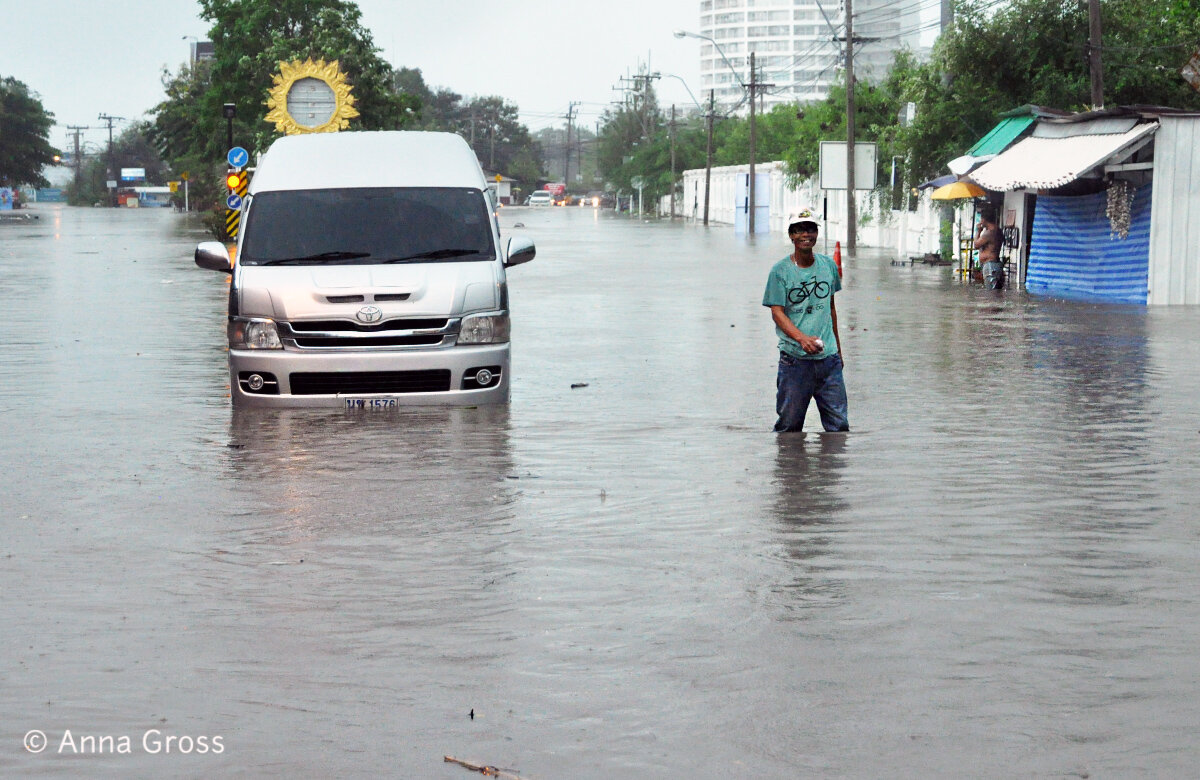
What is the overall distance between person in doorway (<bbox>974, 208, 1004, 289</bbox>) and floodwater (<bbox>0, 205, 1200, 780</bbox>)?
16.0m

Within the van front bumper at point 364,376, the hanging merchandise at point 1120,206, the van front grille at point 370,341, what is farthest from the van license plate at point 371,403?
the hanging merchandise at point 1120,206

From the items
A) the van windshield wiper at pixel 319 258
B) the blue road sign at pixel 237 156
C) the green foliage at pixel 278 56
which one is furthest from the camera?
the green foliage at pixel 278 56

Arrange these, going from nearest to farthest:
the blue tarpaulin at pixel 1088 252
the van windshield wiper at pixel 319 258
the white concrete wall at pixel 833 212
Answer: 1. the van windshield wiper at pixel 319 258
2. the blue tarpaulin at pixel 1088 252
3. the white concrete wall at pixel 833 212

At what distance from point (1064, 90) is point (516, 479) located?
31.1 metres

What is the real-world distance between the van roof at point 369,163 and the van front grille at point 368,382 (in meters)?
1.78

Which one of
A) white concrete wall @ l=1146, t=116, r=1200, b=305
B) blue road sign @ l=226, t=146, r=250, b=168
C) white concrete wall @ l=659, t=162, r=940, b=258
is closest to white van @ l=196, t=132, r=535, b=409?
white concrete wall @ l=1146, t=116, r=1200, b=305

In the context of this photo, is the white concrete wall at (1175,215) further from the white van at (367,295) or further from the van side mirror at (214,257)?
the van side mirror at (214,257)

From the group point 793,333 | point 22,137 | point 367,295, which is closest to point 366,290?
point 367,295

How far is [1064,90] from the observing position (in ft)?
126

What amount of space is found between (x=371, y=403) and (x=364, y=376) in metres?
0.19

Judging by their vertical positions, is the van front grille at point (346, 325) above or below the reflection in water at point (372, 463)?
above

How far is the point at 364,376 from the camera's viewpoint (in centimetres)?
1207

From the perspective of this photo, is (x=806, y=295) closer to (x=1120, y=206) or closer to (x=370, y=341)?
(x=370, y=341)

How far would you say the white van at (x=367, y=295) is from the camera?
12031 mm
